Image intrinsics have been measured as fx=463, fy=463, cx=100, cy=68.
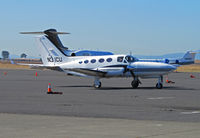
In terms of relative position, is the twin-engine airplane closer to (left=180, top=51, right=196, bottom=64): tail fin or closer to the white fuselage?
the white fuselage

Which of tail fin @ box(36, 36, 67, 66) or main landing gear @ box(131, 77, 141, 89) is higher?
tail fin @ box(36, 36, 67, 66)

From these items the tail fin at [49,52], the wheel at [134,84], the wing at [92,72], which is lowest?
the wheel at [134,84]

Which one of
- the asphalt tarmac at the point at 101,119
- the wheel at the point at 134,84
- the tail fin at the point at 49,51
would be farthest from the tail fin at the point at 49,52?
the asphalt tarmac at the point at 101,119

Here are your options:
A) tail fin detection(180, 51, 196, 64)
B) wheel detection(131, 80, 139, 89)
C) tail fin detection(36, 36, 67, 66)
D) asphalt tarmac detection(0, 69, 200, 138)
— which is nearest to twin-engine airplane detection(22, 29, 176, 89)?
wheel detection(131, 80, 139, 89)

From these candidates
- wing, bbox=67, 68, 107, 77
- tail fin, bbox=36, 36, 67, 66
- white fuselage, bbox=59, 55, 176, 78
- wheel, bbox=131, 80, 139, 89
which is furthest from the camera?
tail fin, bbox=36, 36, 67, 66

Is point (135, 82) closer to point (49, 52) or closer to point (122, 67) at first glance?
point (122, 67)

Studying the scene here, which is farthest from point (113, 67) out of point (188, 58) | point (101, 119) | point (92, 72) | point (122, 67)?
point (188, 58)

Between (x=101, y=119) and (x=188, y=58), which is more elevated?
(x=188, y=58)

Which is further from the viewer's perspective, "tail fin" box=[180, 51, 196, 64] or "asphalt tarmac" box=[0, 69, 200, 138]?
"tail fin" box=[180, 51, 196, 64]

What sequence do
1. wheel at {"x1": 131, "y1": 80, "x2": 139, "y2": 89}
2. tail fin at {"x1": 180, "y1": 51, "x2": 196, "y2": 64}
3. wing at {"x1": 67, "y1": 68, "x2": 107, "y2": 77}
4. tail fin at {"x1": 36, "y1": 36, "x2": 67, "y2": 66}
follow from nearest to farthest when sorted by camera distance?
wheel at {"x1": 131, "y1": 80, "x2": 139, "y2": 89}
wing at {"x1": 67, "y1": 68, "x2": 107, "y2": 77}
tail fin at {"x1": 36, "y1": 36, "x2": 67, "y2": 66}
tail fin at {"x1": 180, "y1": 51, "x2": 196, "y2": 64}

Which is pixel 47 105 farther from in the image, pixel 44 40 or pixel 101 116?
pixel 44 40

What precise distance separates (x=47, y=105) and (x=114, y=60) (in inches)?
552

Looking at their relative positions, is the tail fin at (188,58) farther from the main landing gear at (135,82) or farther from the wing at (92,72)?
the wing at (92,72)

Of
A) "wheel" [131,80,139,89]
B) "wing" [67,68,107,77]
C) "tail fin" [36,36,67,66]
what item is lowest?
"wheel" [131,80,139,89]
